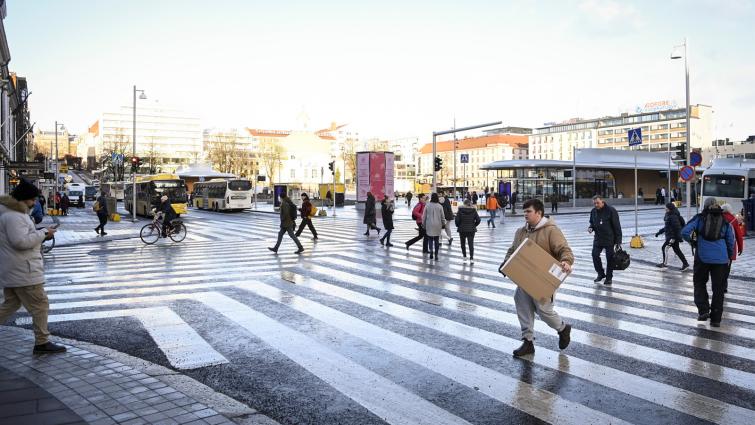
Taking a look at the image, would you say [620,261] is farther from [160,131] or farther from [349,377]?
[160,131]

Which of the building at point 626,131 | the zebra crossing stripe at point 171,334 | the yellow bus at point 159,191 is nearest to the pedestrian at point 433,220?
the zebra crossing stripe at point 171,334

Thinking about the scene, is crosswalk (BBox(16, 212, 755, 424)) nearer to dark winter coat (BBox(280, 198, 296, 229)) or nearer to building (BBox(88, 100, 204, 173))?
dark winter coat (BBox(280, 198, 296, 229))

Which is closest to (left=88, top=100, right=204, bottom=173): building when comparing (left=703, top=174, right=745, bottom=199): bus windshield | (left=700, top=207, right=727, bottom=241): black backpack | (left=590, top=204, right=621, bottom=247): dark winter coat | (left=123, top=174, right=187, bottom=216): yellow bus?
(left=123, top=174, right=187, bottom=216): yellow bus

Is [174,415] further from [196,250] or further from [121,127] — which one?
[121,127]

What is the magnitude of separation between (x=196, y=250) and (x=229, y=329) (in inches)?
436

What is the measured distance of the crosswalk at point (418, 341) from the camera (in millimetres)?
5027

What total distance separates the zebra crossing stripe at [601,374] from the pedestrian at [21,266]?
4.42 metres

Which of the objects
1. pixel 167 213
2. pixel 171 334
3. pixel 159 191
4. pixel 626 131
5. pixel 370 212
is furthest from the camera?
pixel 626 131

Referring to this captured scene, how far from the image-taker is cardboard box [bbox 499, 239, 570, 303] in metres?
6.15

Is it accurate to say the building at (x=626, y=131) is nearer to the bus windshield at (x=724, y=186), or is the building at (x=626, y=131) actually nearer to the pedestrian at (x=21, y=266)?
the bus windshield at (x=724, y=186)

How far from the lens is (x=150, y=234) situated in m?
20.3

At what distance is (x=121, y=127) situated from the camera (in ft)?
488

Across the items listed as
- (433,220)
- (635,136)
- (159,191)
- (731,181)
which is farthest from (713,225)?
(159,191)

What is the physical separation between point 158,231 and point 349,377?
16.5 metres
